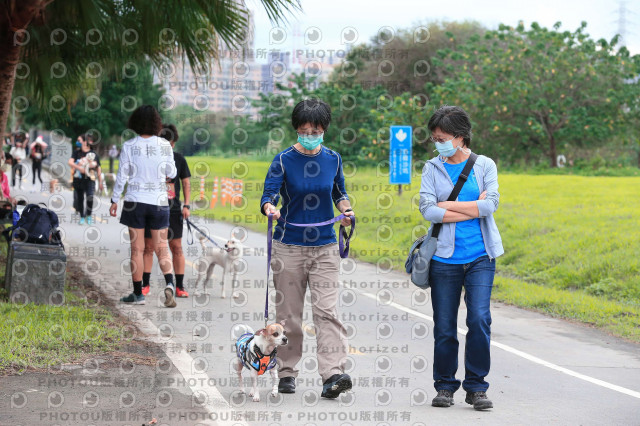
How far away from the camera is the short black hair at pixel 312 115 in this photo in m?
6.01

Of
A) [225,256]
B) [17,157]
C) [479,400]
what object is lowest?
[479,400]

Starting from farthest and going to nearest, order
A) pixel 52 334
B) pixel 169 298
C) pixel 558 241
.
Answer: pixel 558 241
pixel 169 298
pixel 52 334

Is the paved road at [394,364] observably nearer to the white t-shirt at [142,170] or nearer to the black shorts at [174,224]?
the black shorts at [174,224]

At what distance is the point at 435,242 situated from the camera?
6031mm

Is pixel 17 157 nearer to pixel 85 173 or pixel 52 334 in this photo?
pixel 85 173

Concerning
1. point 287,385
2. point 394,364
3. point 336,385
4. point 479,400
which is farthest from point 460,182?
point 394,364

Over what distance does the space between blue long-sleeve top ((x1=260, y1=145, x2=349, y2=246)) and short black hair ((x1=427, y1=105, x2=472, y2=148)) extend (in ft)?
2.62

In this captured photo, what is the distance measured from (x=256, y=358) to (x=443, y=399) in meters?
1.31

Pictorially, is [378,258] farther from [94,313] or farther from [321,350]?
[321,350]

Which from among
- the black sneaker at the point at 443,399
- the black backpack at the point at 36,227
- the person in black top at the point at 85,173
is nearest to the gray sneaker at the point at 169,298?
the black backpack at the point at 36,227

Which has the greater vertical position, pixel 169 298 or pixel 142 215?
pixel 142 215

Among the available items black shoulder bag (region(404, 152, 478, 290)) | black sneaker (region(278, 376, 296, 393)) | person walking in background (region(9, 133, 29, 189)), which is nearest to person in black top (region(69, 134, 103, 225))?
person walking in background (region(9, 133, 29, 189))

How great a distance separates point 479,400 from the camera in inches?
233

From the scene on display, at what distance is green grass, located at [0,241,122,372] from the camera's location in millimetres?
6883
